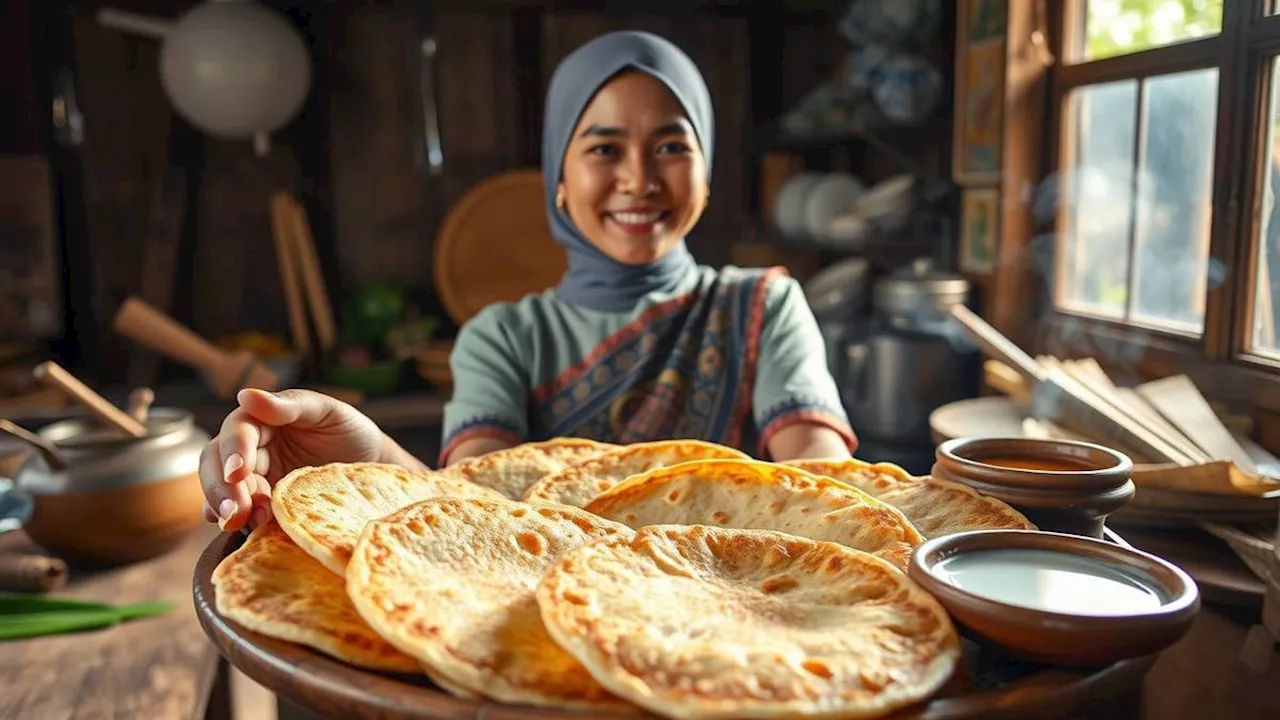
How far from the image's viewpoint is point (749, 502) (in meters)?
1.04

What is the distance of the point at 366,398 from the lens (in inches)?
150

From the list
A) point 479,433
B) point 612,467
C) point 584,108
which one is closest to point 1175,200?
point 584,108

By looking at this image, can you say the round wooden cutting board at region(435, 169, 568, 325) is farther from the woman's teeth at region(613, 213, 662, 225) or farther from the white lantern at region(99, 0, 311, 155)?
the woman's teeth at region(613, 213, 662, 225)

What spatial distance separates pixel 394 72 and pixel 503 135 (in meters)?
0.50

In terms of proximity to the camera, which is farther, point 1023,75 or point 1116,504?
point 1023,75

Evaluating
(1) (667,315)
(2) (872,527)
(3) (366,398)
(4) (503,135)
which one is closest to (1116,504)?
(2) (872,527)

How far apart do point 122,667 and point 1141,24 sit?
9.13 ft

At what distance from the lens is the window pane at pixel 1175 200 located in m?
2.50

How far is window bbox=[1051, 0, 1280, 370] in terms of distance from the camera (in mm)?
2242

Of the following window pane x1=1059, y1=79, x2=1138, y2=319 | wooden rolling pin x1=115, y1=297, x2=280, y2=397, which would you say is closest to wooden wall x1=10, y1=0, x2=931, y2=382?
wooden rolling pin x1=115, y1=297, x2=280, y2=397

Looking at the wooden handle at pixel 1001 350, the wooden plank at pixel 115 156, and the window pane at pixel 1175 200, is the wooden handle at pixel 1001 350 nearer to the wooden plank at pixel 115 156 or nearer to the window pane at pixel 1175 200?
the window pane at pixel 1175 200

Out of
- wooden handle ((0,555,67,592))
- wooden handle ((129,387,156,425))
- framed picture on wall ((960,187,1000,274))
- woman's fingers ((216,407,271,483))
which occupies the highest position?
framed picture on wall ((960,187,1000,274))

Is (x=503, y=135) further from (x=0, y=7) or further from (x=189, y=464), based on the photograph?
(x=189, y=464)

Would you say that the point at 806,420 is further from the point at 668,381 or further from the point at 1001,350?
the point at 1001,350
